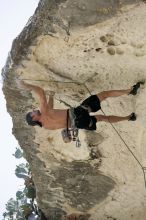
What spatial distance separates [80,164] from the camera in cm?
773

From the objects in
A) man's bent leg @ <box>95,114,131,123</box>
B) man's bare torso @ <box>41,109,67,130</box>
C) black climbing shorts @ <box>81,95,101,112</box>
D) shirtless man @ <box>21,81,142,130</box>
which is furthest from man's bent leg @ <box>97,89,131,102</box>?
man's bare torso @ <box>41,109,67,130</box>

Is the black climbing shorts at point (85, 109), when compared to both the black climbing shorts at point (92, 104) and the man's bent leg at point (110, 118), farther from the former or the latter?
the man's bent leg at point (110, 118)

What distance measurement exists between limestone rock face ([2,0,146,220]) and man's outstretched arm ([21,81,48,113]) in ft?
0.33

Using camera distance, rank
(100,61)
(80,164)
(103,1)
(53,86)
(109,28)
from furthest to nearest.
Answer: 1. (80,164)
2. (53,86)
3. (100,61)
4. (109,28)
5. (103,1)

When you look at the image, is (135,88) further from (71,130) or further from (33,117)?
(33,117)

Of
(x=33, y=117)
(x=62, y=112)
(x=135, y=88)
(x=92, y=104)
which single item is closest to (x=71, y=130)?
(x=62, y=112)

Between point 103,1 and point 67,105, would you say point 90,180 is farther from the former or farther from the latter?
point 103,1

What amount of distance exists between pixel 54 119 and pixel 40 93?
52 centimetres

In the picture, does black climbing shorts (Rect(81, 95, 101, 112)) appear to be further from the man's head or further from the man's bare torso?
the man's head

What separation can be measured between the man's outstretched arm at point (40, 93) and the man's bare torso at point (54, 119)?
0.36 feet

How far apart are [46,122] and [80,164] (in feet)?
6.17

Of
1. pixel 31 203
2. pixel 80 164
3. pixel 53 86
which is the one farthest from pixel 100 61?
pixel 31 203

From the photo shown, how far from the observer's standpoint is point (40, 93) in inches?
250

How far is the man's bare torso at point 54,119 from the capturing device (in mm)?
6156
